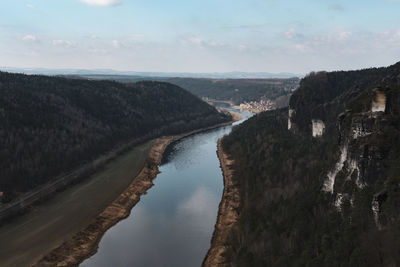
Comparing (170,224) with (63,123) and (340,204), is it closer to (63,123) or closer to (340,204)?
(340,204)

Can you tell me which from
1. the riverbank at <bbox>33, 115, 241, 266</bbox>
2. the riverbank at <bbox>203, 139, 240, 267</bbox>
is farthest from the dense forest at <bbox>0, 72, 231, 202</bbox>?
the riverbank at <bbox>203, 139, 240, 267</bbox>

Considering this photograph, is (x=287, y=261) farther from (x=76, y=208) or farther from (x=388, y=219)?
(x=76, y=208)

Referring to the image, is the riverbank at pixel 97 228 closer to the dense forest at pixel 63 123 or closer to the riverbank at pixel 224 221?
the riverbank at pixel 224 221

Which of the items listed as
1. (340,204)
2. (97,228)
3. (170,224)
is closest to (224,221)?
(170,224)

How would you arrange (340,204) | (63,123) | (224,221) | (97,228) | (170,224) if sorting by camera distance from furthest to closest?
(63,123) < (224,221) < (170,224) < (97,228) < (340,204)

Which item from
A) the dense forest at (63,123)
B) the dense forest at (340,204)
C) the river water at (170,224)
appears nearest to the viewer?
the dense forest at (340,204)

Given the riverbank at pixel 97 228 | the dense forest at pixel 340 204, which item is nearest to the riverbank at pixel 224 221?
the dense forest at pixel 340 204
